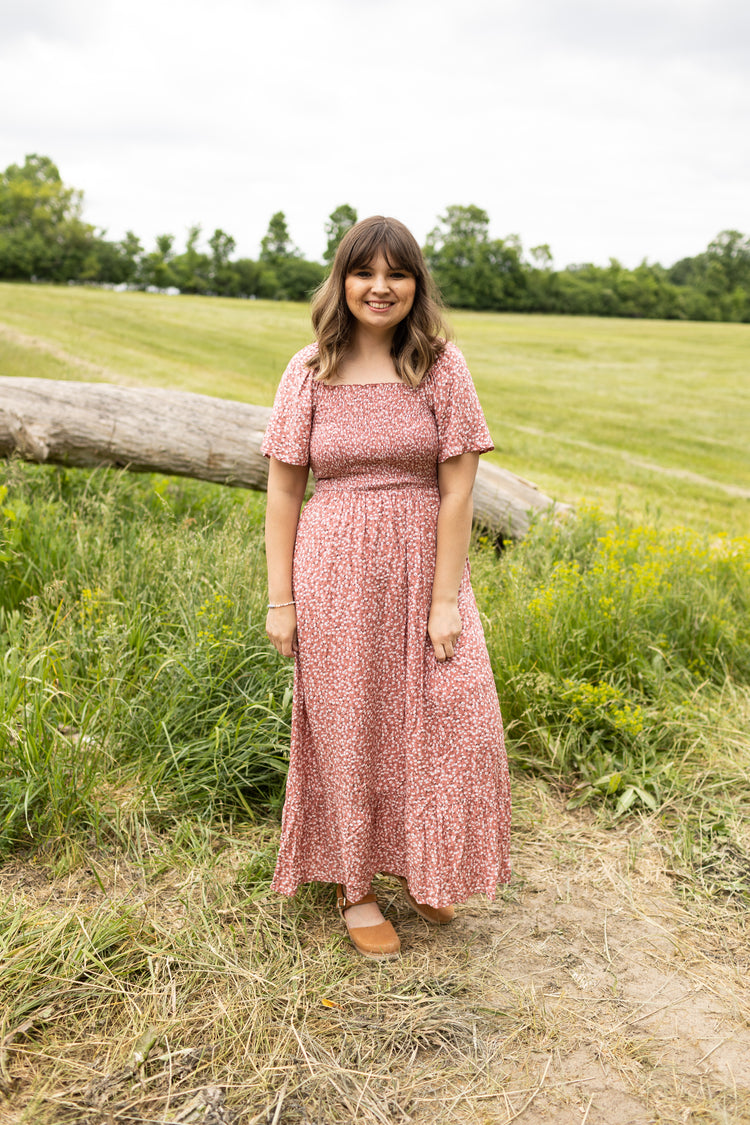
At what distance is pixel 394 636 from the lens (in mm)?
2455

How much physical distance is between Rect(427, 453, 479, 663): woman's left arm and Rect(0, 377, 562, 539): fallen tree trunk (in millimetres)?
2988

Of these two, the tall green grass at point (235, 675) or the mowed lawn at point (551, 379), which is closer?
the tall green grass at point (235, 675)

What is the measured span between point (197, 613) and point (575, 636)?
5.46 ft

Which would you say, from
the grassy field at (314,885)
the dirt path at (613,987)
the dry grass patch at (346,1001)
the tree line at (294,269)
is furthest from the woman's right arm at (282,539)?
the tree line at (294,269)

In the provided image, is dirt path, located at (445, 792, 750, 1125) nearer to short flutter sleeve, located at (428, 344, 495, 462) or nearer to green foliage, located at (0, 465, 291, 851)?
green foliage, located at (0, 465, 291, 851)

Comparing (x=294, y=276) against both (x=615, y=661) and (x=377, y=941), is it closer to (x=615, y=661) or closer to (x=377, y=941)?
(x=615, y=661)

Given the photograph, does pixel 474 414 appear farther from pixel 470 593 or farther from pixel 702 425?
pixel 702 425

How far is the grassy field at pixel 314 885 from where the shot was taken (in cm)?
209

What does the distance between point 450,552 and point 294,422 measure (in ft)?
1.90

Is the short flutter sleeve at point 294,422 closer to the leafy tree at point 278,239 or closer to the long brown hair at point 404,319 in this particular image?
the long brown hair at point 404,319

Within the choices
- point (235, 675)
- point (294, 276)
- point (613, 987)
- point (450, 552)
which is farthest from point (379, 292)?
point (294, 276)

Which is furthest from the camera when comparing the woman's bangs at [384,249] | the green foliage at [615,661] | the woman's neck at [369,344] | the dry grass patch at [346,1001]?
the green foliage at [615,661]

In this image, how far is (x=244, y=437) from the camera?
5586mm

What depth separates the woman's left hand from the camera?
94.8 inches
